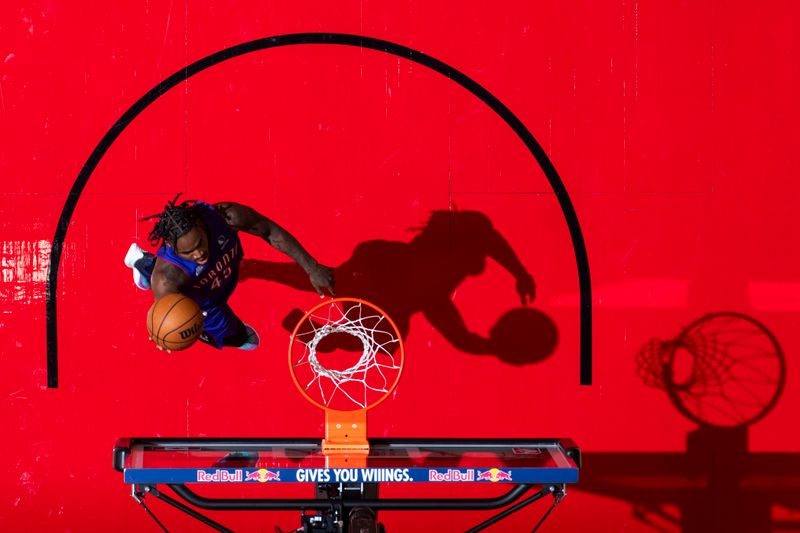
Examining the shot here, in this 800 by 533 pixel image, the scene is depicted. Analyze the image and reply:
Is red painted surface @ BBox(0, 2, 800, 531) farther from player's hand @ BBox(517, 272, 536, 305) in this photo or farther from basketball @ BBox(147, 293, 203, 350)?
basketball @ BBox(147, 293, 203, 350)

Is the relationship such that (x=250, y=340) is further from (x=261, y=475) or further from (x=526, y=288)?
(x=526, y=288)

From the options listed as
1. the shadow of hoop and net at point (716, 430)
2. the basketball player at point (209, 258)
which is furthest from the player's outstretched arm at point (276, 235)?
the shadow of hoop and net at point (716, 430)

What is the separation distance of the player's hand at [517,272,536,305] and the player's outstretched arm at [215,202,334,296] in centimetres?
173

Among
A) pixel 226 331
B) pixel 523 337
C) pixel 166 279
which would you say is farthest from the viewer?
pixel 523 337

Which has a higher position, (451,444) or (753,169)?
(753,169)

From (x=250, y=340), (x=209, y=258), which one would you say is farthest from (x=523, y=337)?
(x=209, y=258)

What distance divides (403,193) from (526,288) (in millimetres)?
1211

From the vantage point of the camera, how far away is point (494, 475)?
5859 millimetres

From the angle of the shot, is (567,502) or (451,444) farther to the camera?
(567,502)

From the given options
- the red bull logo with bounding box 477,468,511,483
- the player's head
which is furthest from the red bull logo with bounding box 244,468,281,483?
the player's head

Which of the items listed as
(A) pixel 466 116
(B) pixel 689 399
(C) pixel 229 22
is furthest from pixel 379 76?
(B) pixel 689 399

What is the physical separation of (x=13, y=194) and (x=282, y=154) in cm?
208

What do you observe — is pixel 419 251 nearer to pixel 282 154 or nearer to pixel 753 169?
pixel 282 154

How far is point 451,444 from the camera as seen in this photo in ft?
20.9
